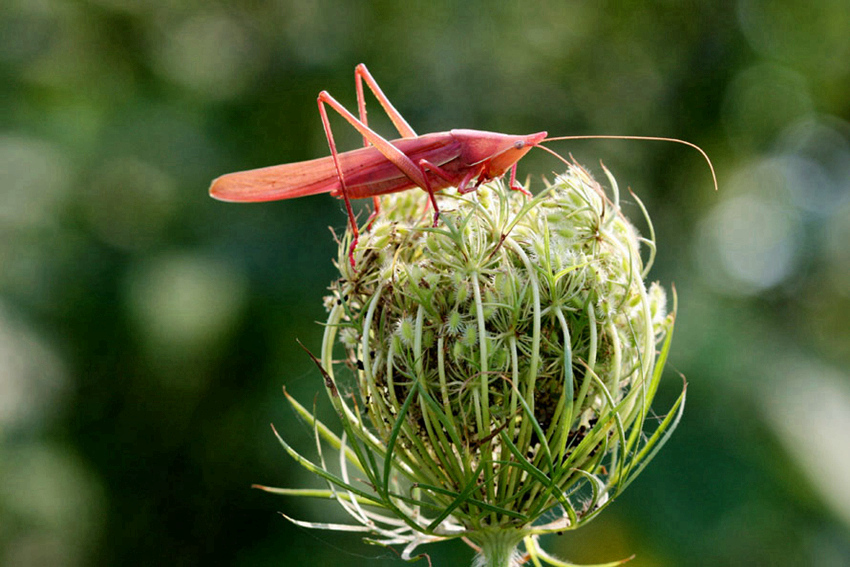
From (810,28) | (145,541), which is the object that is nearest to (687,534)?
(145,541)

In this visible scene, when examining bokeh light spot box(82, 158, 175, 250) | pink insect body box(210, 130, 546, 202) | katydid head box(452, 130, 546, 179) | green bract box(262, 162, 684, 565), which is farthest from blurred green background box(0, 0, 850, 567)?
green bract box(262, 162, 684, 565)

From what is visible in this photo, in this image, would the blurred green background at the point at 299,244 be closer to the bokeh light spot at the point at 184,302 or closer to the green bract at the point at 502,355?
the bokeh light spot at the point at 184,302

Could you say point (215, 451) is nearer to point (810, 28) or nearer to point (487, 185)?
point (487, 185)

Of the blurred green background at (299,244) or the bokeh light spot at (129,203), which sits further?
the bokeh light spot at (129,203)

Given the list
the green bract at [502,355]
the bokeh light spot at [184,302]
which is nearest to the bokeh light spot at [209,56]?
the bokeh light spot at [184,302]

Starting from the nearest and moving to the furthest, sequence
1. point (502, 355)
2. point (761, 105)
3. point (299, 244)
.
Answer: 1. point (502, 355)
2. point (299, 244)
3. point (761, 105)

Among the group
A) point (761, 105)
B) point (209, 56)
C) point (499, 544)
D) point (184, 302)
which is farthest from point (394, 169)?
point (761, 105)

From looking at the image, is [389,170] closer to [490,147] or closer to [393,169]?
[393,169]
